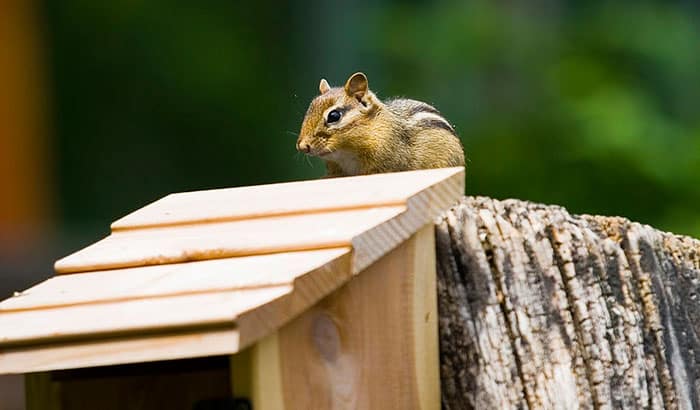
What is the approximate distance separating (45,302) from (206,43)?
7.28m

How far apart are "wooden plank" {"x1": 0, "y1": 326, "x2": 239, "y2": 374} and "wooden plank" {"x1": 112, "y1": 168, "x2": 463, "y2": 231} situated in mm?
715

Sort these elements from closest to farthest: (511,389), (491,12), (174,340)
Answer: (174,340) < (511,389) < (491,12)

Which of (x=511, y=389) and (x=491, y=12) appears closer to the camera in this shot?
(x=511, y=389)

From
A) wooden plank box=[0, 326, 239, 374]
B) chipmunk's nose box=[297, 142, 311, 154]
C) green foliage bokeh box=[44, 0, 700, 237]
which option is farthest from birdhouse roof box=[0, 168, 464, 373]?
green foliage bokeh box=[44, 0, 700, 237]

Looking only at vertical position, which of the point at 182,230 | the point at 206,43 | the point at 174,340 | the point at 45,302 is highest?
the point at 206,43

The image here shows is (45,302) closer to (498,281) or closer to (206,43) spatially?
(498,281)

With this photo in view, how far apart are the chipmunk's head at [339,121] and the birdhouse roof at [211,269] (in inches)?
29.2

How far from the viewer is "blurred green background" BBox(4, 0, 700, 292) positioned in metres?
7.82

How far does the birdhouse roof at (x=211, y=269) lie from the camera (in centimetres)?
290

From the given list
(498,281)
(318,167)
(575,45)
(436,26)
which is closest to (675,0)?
(575,45)

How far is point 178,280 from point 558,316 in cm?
93

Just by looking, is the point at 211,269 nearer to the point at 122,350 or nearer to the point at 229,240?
the point at 229,240

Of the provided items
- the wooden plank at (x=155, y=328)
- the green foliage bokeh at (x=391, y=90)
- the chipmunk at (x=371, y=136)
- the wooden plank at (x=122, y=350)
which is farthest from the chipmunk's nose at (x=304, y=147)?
the green foliage bokeh at (x=391, y=90)

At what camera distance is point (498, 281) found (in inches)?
142
